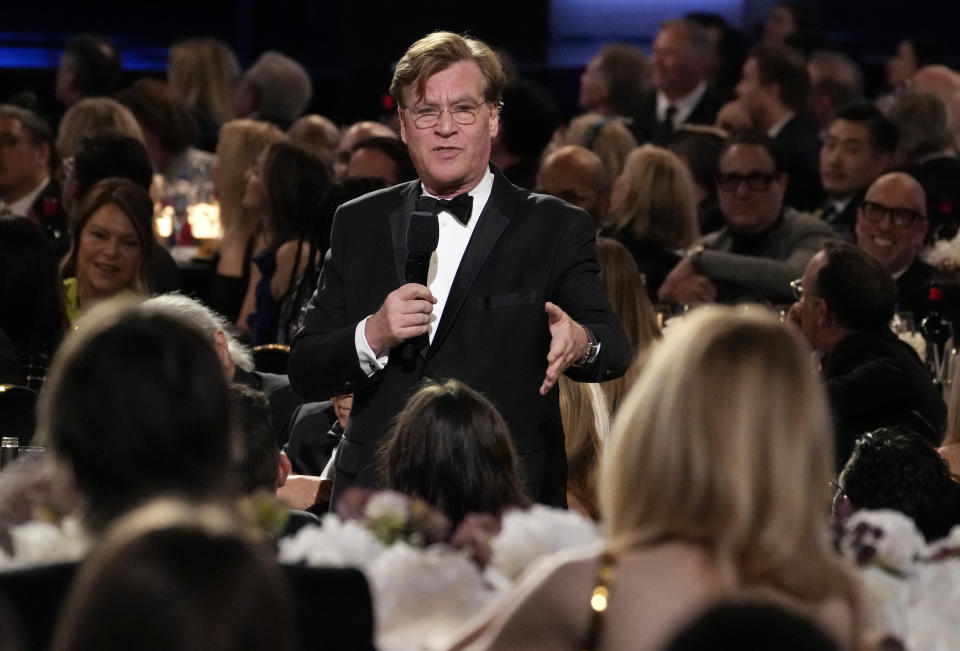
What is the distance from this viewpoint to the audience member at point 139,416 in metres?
1.88

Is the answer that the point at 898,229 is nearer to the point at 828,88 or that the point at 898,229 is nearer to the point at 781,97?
the point at 781,97

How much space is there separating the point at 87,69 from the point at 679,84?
11.6 feet

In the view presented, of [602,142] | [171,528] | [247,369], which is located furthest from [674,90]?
[171,528]

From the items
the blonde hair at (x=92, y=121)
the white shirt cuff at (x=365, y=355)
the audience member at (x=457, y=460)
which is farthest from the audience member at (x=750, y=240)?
the audience member at (x=457, y=460)

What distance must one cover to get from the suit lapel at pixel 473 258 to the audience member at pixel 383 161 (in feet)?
10.7

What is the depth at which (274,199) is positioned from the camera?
684 cm

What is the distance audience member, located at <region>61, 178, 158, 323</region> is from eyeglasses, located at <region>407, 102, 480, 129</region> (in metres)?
2.66

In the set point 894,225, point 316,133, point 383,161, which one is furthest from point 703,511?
point 316,133

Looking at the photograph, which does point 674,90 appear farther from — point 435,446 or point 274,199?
point 435,446

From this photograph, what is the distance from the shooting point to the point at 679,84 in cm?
1002

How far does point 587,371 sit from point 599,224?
4411mm

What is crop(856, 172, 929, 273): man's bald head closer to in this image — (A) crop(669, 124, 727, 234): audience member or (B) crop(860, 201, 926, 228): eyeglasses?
(B) crop(860, 201, 926, 228): eyeglasses

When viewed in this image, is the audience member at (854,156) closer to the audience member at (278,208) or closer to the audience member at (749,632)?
the audience member at (278,208)

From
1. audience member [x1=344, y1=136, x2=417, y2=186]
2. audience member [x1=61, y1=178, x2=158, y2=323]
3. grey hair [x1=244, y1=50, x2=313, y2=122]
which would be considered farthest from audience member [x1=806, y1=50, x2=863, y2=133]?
audience member [x1=61, y1=178, x2=158, y2=323]
